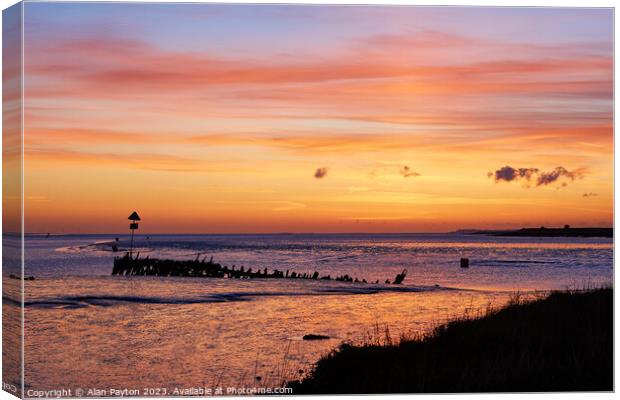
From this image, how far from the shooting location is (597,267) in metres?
42.3

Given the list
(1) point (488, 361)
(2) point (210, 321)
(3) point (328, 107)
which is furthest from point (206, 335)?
(1) point (488, 361)

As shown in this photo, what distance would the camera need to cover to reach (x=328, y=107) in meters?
12.8

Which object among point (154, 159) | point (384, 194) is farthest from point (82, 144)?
point (384, 194)

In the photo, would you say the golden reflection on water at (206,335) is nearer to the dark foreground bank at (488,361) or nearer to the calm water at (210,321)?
the calm water at (210,321)

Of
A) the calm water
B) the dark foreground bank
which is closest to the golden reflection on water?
the calm water

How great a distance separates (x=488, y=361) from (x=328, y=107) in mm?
4968

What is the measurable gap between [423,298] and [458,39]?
14.8 m

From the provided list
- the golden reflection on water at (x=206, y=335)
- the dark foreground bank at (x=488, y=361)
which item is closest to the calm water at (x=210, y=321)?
the golden reflection on water at (x=206, y=335)

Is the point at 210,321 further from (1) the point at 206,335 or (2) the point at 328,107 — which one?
(2) the point at 328,107

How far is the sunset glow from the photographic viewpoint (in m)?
10.6

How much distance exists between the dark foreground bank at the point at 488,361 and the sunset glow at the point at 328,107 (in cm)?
174

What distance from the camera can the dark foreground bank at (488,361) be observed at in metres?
Answer: 9.45

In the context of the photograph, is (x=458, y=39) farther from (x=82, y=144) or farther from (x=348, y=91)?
(x=82, y=144)

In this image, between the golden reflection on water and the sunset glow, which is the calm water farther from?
the sunset glow
